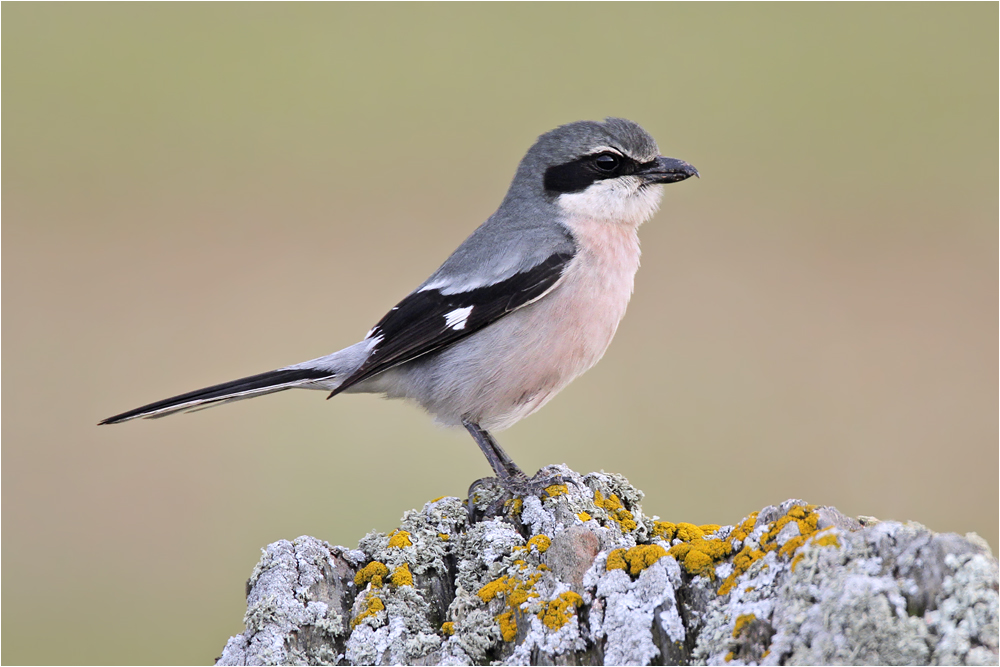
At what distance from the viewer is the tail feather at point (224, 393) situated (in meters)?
3.80

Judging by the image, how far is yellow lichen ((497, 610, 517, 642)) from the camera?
2432mm

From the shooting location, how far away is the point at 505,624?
2.46 m

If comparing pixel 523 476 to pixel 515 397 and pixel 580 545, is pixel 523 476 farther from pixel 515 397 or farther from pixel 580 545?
pixel 580 545

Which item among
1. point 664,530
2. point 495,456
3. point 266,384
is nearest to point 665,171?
point 495,456

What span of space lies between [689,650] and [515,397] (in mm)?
1943

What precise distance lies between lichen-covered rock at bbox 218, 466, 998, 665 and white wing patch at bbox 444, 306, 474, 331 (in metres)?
0.97

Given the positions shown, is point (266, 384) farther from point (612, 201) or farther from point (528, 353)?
point (612, 201)

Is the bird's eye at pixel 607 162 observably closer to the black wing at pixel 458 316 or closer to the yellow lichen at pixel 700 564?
the black wing at pixel 458 316

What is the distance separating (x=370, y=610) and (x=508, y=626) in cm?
43

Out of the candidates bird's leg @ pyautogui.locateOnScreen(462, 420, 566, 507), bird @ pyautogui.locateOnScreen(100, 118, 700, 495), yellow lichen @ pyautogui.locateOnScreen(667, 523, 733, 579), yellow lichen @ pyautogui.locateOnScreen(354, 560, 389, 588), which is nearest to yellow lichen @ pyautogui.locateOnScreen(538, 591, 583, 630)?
yellow lichen @ pyautogui.locateOnScreen(667, 523, 733, 579)

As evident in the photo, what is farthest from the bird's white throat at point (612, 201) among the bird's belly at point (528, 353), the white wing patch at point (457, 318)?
the white wing patch at point (457, 318)

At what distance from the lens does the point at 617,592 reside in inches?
93.7

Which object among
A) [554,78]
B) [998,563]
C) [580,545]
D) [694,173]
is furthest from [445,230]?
[998,563]

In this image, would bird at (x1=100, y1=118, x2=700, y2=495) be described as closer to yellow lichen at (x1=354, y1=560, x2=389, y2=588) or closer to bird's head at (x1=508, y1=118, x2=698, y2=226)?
bird's head at (x1=508, y1=118, x2=698, y2=226)
